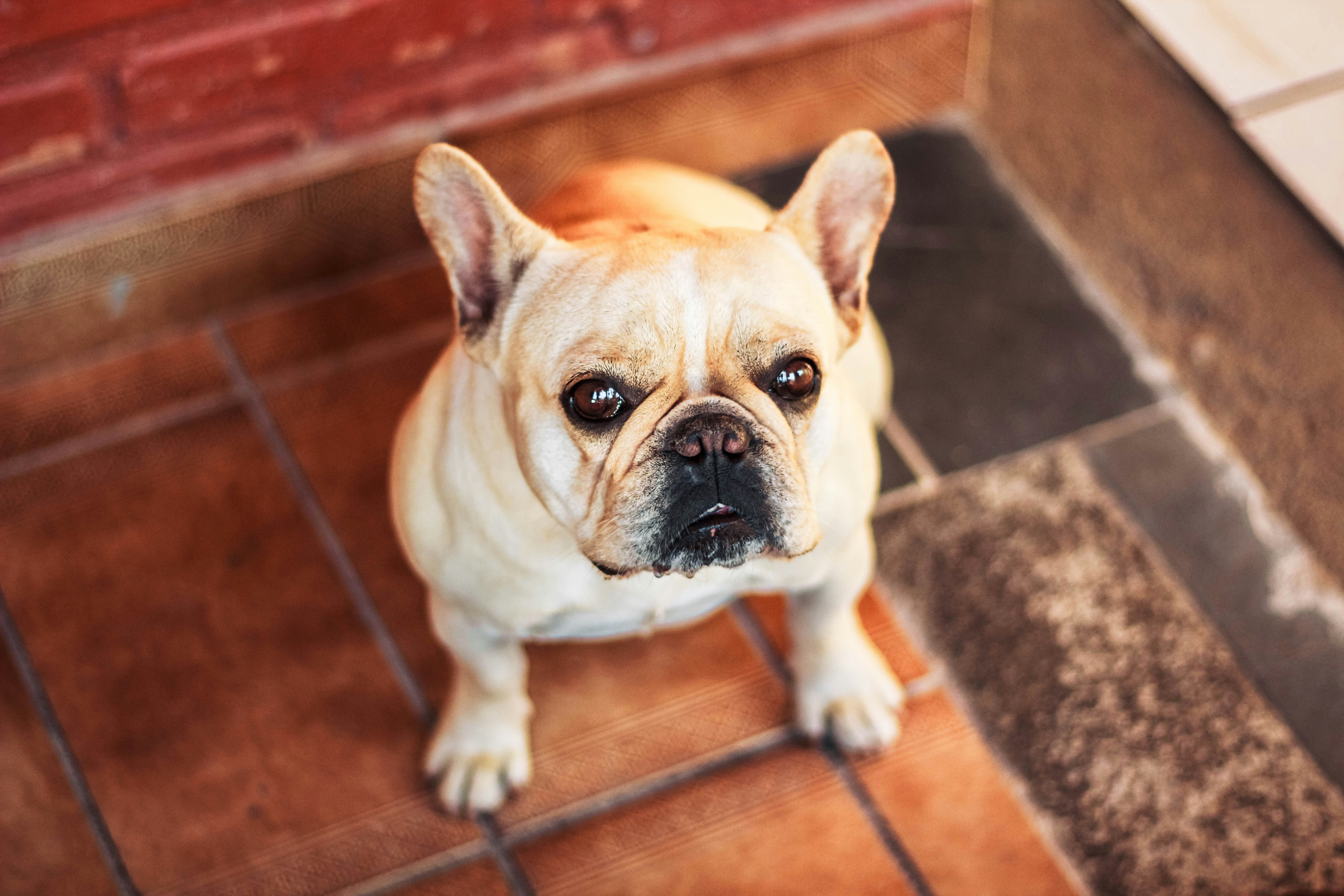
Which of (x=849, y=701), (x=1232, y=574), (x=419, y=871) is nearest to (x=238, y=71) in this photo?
(x=419, y=871)

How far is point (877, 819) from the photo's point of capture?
204 cm

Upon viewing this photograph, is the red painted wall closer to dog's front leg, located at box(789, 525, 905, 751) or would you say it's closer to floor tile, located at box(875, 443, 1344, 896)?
floor tile, located at box(875, 443, 1344, 896)

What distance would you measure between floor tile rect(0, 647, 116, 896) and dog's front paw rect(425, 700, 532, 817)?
0.53 m

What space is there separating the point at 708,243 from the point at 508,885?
1.06 meters

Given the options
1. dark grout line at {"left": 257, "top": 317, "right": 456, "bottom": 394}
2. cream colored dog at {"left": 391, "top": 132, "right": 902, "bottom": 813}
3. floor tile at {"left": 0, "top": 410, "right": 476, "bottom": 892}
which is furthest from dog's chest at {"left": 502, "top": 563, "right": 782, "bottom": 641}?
dark grout line at {"left": 257, "top": 317, "right": 456, "bottom": 394}

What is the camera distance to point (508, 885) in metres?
1.99

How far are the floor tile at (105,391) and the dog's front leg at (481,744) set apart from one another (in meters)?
0.79

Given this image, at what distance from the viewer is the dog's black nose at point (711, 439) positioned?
56.8 inches

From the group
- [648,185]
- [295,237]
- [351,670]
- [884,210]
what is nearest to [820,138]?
[648,185]

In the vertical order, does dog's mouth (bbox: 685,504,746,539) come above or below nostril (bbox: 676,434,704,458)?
below

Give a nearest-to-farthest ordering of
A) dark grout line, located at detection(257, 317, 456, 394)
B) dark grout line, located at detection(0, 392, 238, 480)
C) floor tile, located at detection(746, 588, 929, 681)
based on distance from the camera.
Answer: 1. floor tile, located at detection(746, 588, 929, 681)
2. dark grout line, located at detection(0, 392, 238, 480)
3. dark grout line, located at detection(257, 317, 456, 394)

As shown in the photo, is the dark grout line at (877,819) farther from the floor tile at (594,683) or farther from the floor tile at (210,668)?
the floor tile at (210,668)

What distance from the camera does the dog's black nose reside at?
144 centimetres

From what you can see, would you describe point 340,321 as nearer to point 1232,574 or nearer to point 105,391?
point 105,391
